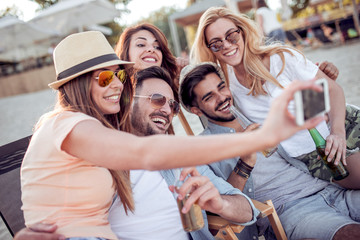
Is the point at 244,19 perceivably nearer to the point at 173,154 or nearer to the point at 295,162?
the point at 295,162

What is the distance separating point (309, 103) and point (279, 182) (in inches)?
67.6

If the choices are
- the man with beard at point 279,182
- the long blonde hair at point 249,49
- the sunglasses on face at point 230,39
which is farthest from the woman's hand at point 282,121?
the sunglasses on face at point 230,39

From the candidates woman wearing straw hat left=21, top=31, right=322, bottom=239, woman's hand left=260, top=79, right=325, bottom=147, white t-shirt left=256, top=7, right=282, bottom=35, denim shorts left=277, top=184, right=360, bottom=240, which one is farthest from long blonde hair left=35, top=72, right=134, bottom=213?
white t-shirt left=256, top=7, right=282, bottom=35

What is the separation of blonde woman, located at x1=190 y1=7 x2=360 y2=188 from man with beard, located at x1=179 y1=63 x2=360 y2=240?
0.39 ft

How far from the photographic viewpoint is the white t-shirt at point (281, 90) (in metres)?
2.52

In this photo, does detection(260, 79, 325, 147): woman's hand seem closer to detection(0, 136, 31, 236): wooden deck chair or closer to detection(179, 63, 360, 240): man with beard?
detection(179, 63, 360, 240): man with beard

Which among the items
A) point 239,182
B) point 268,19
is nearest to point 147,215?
point 239,182

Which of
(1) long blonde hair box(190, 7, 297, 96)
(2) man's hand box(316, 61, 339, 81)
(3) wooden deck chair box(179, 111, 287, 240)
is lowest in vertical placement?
(3) wooden deck chair box(179, 111, 287, 240)

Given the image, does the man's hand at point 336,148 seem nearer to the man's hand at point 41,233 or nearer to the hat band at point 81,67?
the hat band at point 81,67

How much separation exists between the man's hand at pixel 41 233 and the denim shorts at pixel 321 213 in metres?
1.51

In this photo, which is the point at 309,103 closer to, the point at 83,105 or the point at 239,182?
the point at 83,105

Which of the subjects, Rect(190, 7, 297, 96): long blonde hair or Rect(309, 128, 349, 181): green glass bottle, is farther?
Rect(190, 7, 297, 96): long blonde hair

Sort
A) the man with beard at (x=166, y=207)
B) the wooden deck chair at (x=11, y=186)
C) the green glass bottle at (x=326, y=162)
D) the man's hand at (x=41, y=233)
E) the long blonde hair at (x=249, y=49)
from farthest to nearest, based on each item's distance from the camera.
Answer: the long blonde hair at (x=249, y=49)
the green glass bottle at (x=326, y=162)
the wooden deck chair at (x=11, y=186)
the man with beard at (x=166, y=207)
the man's hand at (x=41, y=233)

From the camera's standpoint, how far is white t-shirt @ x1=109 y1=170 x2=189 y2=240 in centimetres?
208
